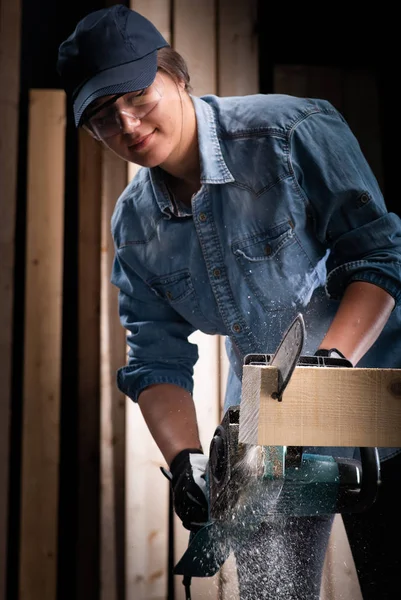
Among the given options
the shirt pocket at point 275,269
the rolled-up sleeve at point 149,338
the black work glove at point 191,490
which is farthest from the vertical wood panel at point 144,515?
the shirt pocket at point 275,269

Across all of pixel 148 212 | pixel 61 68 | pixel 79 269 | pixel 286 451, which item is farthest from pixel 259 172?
pixel 79 269

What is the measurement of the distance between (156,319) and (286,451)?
32.4 inches

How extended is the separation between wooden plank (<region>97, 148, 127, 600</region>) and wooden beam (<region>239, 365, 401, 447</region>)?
5.33 feet

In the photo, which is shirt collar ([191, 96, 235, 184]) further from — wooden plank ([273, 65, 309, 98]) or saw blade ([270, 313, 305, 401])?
wooden plank ([273, 65, 309, 98])

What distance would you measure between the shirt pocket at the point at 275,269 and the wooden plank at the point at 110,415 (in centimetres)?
103

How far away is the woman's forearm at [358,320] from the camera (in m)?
1.33

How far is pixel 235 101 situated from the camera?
1693 mm

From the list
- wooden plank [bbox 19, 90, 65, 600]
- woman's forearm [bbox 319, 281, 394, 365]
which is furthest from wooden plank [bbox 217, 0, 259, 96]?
woman's forearm [bbox 319, 281, 394, 365]

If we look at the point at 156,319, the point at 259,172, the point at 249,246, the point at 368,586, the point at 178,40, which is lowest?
the point at 368,586

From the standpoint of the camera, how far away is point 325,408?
3.22ft

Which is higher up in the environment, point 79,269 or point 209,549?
point 79,269

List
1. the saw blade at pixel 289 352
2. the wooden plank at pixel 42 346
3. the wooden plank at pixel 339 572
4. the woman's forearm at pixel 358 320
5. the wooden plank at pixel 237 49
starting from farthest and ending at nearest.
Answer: the wooden plank at pixel 42 346
the wooden plank at pixel 237 49
the wooden plank at pixel 339 572
the woman's forearm at pixel 358 320
the saw blade at pixel 289 352

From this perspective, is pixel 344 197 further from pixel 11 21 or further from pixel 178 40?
pixel 11 21

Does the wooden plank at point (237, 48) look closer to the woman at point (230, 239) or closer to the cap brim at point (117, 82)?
the woman at point (230, 239)
